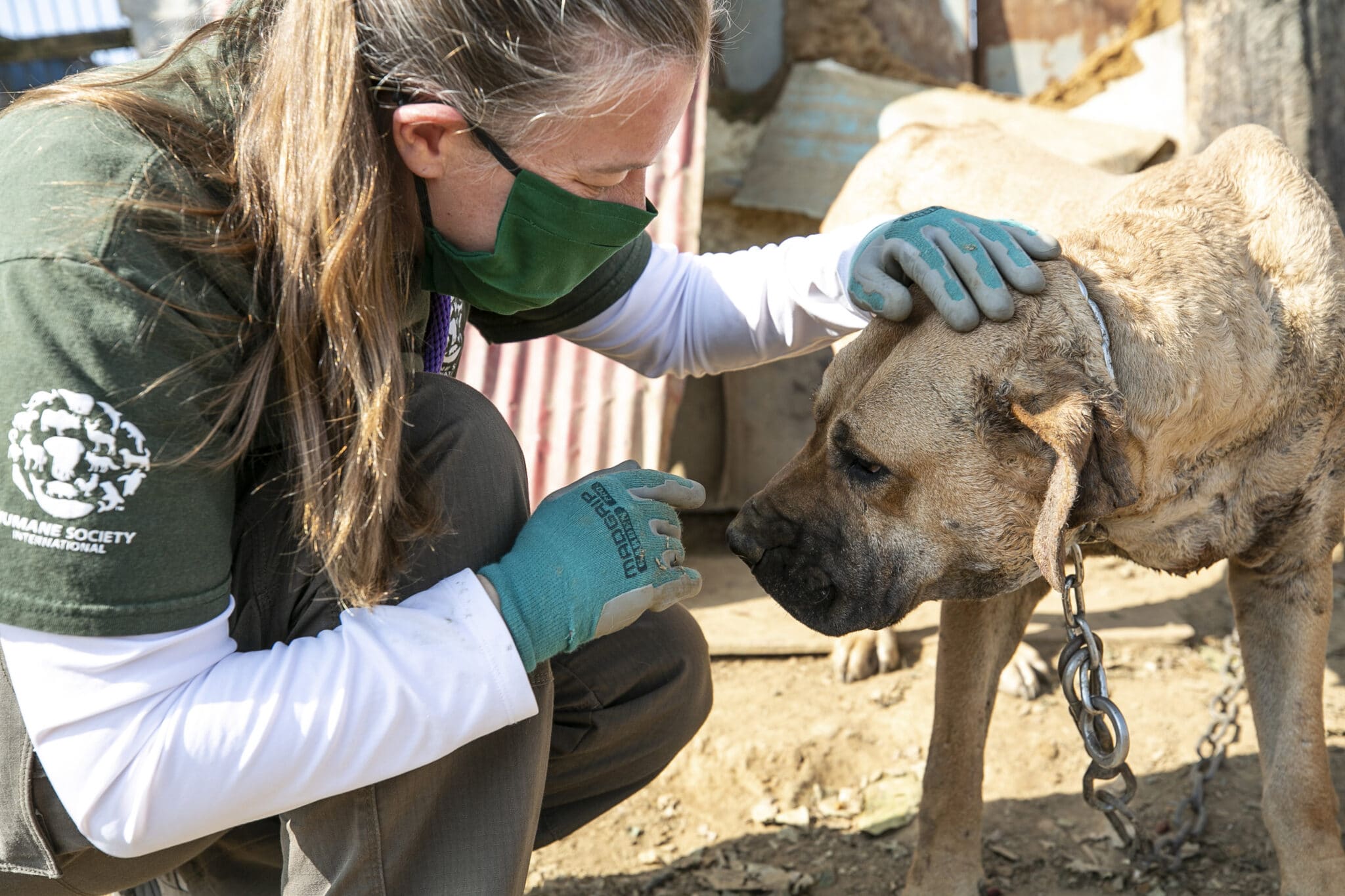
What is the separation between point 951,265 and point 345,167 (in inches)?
44.4

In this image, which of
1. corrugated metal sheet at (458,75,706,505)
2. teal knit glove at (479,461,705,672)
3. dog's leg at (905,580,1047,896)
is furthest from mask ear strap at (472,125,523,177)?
corrugated metal sheet at (458,75,706,505)

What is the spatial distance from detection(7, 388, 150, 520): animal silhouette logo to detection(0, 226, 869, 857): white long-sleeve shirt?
18 cm

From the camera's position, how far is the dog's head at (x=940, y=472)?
203 centimetres

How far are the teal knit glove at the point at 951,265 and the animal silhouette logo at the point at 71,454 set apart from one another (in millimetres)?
1358

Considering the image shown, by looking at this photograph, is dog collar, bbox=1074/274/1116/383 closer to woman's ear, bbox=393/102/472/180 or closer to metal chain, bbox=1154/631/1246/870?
metal chain, bbox=1154/631/1246/870

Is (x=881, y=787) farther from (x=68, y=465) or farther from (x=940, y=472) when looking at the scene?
(x=68, y=465)

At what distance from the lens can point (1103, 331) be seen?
82.3 inches

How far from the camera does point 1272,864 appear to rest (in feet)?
9.02

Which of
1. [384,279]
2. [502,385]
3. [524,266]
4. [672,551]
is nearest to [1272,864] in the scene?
[672,551]

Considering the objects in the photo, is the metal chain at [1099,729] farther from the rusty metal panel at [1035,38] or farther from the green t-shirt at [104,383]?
the rusty metal panel at [1035,38]

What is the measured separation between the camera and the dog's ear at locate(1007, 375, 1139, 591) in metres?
1.94

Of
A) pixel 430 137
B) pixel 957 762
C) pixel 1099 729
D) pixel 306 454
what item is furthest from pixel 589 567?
pixel 957 762

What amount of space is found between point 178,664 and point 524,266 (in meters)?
0.81

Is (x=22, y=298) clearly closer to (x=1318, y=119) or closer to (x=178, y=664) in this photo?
(x=178, y=664)
